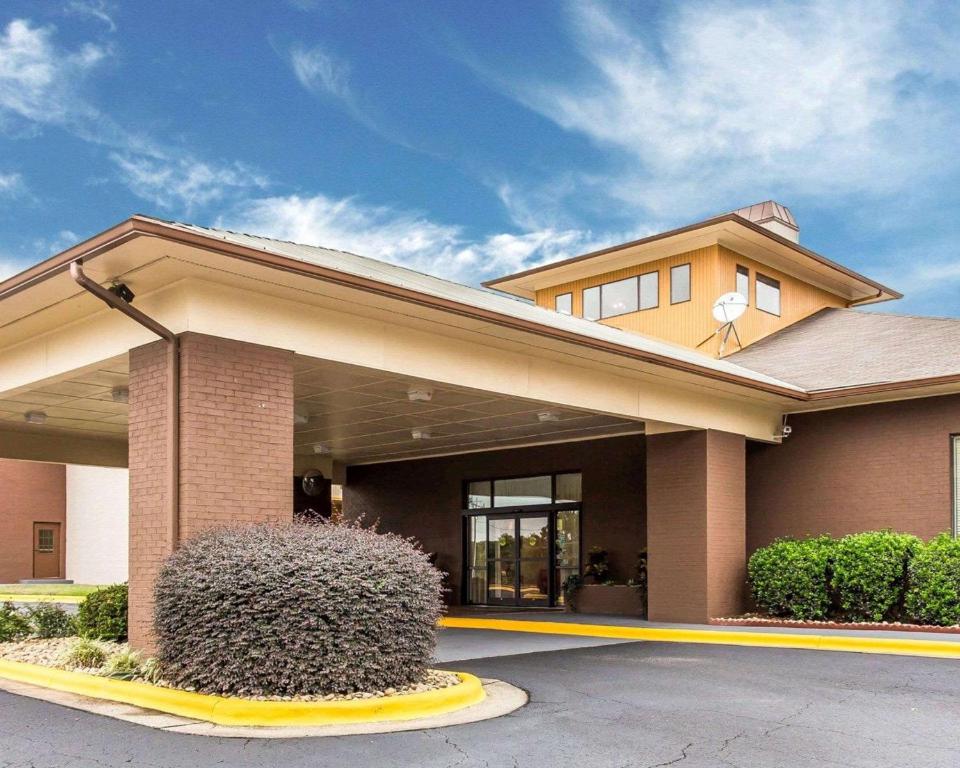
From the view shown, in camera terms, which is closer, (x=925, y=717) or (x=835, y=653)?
(x=925, y=717)

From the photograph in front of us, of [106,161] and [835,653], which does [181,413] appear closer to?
[835,653]

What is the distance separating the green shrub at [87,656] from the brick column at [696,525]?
10.2m

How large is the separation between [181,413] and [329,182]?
85.1 metres

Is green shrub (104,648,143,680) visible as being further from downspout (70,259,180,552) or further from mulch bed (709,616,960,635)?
mulch bed (709,616,960,635)

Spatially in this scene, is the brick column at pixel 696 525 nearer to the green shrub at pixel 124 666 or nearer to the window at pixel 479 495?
the window at pixel 479 495

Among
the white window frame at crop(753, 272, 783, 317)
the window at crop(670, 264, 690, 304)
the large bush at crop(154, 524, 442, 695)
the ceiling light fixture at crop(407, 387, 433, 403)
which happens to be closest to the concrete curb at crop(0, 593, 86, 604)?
the ceiling light fixture at crop(407, 387, 433, 403)

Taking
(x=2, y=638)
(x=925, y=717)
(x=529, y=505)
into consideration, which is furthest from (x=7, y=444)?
(x=925, y=717)

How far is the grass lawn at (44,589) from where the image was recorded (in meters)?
29.3

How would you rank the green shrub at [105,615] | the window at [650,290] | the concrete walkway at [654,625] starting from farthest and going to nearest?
the window at [650,290] < the concrete walkway at [654,625] < the green shrub at [105,615]

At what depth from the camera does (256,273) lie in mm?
10859

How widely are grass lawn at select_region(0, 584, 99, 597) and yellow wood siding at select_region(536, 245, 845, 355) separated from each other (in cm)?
1593

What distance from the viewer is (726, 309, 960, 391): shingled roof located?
1844 cm

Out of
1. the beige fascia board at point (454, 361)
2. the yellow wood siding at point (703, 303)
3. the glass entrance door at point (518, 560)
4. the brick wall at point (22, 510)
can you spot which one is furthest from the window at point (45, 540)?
the beige fascia board at point (454, 361)

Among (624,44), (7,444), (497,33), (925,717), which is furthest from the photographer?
(497,33)
